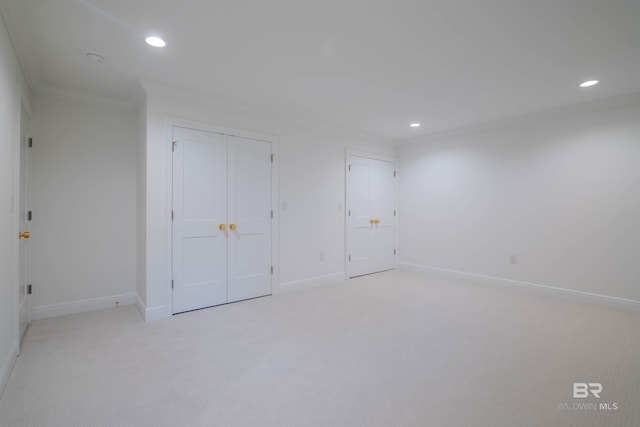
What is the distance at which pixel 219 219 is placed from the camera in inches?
142

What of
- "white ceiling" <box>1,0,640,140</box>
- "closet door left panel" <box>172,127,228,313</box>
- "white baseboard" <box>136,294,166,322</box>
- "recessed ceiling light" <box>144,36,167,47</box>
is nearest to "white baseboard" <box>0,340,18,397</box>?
"white baseboard" <box>136,294,166,322</box>

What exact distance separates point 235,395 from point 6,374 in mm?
1627

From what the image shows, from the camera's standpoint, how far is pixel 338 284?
4656 mm

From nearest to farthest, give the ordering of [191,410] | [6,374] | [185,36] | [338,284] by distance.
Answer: [191,410] → [6,374] → [185,36] → [338,284]

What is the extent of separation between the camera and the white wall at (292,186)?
3178mm

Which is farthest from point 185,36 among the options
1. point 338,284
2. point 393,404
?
point 338,284

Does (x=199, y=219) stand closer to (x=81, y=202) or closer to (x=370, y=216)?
(x=81, y=202)

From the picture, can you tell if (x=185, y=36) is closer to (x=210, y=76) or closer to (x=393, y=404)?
(x=210, y=76)

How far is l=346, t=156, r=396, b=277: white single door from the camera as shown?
5.05m

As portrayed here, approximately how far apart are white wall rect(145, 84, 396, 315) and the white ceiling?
296 millimetres

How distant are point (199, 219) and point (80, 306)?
1648mm

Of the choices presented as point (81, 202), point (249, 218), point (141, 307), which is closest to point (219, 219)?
point (249, 218)

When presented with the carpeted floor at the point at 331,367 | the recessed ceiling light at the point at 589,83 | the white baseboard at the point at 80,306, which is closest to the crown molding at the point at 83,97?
the white baseboard at the point at 80,306

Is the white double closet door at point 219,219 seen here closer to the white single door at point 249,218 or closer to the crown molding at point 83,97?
the white single door at point 249,218
